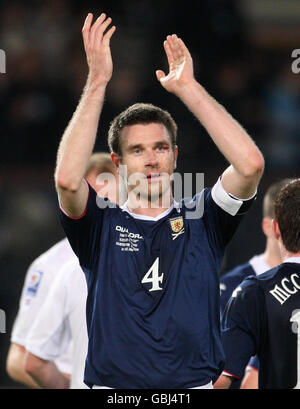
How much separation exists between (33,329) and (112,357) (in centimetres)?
176

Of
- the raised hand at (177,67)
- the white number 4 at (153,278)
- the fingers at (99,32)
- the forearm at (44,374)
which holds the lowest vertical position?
the forearm at (44,374)

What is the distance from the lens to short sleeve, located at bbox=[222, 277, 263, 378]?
3414mm

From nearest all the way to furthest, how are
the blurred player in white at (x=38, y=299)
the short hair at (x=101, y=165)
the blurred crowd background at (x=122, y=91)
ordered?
the short hair at (x=101, y=165) → the blurred player in white at (x=38, y=299) → the blurred crowd background at (x=122, y=91)

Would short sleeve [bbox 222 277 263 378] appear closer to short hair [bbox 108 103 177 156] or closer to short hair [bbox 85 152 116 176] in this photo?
short hair [bbox 108 103 177 156]

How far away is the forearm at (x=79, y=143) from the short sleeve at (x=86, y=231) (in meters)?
0.18

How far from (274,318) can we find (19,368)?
2231 mm

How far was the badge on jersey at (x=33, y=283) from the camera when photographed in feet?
16.7

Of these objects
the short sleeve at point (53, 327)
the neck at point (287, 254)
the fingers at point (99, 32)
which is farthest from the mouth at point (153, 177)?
the short sleeve at point (53, 327)

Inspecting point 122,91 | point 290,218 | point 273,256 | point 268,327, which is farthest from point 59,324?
point 122,91

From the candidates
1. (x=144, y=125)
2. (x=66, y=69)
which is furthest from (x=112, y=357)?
(x=66, y=69)

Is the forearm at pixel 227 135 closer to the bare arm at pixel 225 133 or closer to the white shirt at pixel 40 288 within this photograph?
the bare arm at pixel 225 133

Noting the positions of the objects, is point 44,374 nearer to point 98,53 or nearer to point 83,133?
point 83,133

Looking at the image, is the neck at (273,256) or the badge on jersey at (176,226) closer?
the badge on jersey at (176,226)

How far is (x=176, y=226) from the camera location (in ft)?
11.1
